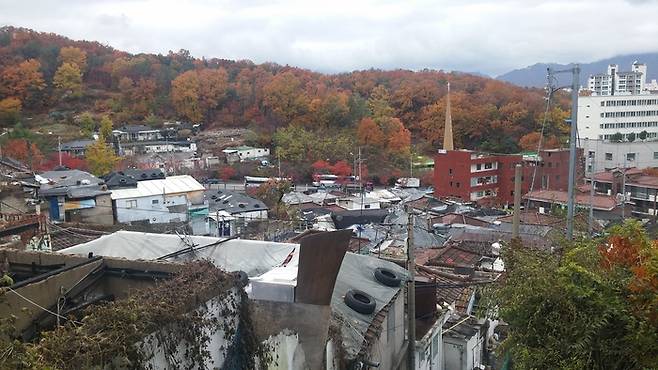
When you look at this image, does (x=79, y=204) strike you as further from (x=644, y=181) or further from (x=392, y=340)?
(x=644, y=181)

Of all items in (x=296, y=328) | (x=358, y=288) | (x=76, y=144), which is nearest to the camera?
(x=296, y=328)

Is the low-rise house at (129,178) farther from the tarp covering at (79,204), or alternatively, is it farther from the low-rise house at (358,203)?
the low-rise house at (358,203)

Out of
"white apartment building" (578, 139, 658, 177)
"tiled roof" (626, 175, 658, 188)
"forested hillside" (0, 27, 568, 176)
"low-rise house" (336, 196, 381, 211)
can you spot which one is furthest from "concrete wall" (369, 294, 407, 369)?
"forested hillside" (0, 27, 568, 176)

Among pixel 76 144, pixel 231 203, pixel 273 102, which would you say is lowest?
pixel 231 203

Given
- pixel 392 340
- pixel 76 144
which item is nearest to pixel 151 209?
pixel 392 340

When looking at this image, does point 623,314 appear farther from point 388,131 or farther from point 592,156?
point 388,131

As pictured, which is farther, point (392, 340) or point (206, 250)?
point (392, 340)

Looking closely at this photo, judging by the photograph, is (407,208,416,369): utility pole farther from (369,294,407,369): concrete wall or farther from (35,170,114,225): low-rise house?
(35,170,114,225): low-rise house
